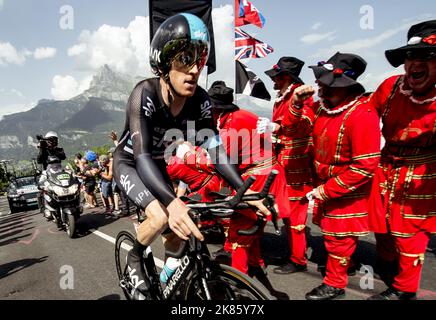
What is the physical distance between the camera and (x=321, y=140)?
9.99 feet

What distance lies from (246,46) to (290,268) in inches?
240

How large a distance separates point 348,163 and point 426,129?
74cm

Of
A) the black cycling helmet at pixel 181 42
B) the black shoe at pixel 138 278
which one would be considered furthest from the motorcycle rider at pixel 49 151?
the black cycling helmet at pixel 181 42

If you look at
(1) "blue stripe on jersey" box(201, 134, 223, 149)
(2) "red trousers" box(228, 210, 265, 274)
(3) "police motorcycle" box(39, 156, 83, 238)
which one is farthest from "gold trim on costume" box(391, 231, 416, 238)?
(3) "police motorcycle" box(39, 156, 83, 238)

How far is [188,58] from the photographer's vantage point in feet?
6.76

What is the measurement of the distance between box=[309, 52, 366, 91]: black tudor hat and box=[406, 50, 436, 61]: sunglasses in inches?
17.3

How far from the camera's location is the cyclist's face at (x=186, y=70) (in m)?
2.06

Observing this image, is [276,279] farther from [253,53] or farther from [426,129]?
[253,53]

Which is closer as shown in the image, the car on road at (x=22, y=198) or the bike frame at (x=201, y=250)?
the bike frame at (x=201, y=250)

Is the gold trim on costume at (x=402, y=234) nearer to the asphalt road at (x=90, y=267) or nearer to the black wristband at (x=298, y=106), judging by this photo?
the asphalt road at (x=90, y=267)

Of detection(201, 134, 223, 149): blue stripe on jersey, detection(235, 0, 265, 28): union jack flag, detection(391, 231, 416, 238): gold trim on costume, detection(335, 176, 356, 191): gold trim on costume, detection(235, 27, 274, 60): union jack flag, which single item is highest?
detection(235, 0, 265, 28): union jack flag

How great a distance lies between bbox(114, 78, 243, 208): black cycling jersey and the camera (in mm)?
1901

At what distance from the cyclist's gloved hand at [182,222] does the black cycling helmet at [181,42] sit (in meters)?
1.11

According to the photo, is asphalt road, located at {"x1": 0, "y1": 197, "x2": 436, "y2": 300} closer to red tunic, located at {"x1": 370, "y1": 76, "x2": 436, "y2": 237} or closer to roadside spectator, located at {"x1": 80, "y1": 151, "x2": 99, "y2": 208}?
red tunic, located at {"x1": 370, "y1": 76, "x2": 436, "y2": 237}
